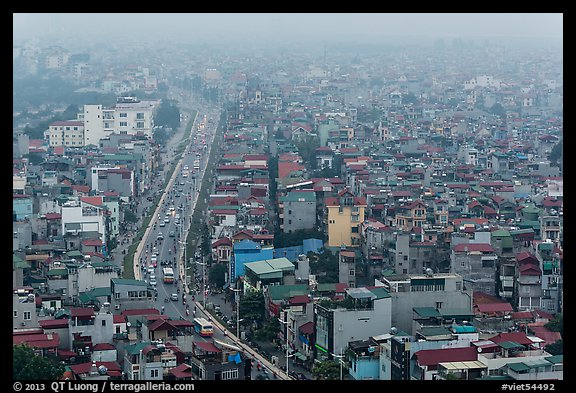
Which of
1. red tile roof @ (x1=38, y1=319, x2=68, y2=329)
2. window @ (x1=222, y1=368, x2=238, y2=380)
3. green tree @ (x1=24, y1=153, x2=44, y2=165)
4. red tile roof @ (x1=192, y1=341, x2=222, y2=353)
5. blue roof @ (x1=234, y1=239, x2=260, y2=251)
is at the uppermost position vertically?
green tree @ (x1=24, y1=153, x2=44, y2=165)

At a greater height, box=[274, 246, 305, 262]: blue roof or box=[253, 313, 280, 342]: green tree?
box=[274, 246, 305, 262]: blue roof

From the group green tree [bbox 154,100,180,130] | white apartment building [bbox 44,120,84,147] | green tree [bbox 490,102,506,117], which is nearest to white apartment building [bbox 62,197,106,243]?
white apartment building [bbox 44,120,84,147]

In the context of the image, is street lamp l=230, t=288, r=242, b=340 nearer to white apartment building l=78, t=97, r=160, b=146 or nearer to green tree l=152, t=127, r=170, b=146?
white apartment building l=78, t=97, r=160, b=146

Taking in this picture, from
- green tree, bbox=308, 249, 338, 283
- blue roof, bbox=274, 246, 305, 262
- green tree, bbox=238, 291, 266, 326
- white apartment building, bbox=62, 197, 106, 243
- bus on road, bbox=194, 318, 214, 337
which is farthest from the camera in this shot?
white apartment building, bbox=62, 197, 106, 243
